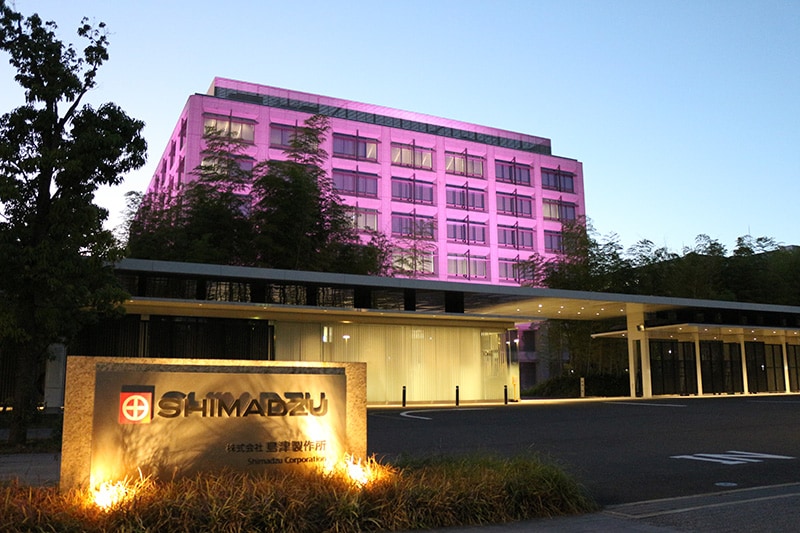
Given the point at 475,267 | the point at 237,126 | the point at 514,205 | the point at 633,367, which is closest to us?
the point at 633,367

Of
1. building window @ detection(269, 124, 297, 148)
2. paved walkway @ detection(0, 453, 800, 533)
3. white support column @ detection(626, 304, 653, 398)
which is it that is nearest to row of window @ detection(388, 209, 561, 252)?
building window @ detection(269, 124, 297, 148)

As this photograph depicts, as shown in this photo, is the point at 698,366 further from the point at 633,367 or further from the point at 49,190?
the point at 49,190

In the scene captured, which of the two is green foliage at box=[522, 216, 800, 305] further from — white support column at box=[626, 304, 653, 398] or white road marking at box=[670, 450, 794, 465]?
white road marking at box=[670, 450, 794, 465]

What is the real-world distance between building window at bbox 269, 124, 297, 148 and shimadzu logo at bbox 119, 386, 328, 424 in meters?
49.3

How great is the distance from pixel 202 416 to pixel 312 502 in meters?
1.36

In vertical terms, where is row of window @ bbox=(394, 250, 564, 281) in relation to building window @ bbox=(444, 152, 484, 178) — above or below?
below

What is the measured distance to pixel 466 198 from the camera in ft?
209

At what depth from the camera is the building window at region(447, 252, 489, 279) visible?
62.3 m

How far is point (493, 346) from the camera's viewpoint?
104 feet

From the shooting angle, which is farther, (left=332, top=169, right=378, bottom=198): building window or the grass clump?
(left=332, top=169, right=378, bottom=198): building window

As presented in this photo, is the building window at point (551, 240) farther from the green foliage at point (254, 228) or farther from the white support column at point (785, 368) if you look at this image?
the green foliage at point (254, 228)

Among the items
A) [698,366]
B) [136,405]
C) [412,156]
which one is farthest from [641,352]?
[136,405]

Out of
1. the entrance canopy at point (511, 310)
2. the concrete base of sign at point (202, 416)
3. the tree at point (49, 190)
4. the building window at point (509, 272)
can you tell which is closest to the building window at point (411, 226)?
the building window at point (509, 272)

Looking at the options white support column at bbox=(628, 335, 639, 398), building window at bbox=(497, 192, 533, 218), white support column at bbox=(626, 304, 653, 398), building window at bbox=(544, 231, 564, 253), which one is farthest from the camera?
building window at bbox=(544, 231, 564, 253)
